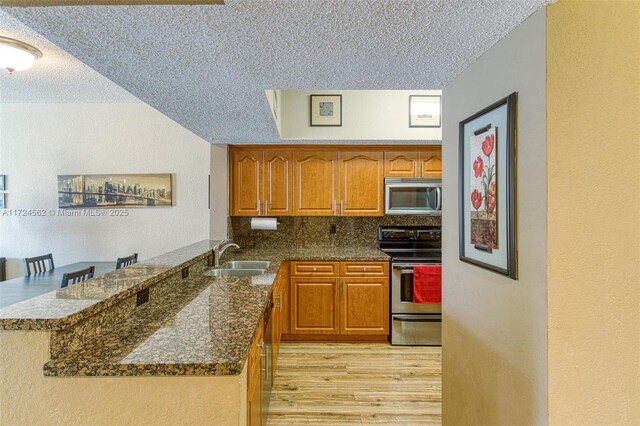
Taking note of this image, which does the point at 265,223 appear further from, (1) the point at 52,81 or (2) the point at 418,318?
(1) the point at 52,81

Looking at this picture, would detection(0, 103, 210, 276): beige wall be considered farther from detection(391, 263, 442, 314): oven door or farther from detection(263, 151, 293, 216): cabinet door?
detection(391, 263, 442, 314): oven door

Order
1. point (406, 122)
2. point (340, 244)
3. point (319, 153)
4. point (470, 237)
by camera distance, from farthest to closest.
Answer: point (340, 244) < point (319, 153) < point (406, 122) < point (470, 237)

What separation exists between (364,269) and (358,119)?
1.50 meters

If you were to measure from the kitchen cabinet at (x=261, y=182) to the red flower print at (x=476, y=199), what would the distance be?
2.50 metres

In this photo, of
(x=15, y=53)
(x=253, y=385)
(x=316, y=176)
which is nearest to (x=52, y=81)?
(x=15, y=53)

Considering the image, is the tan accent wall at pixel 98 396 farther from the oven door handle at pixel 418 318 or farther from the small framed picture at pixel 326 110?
the small framed picture at pixel 326 110

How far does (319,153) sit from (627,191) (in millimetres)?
2909

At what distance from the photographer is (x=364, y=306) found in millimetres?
3443

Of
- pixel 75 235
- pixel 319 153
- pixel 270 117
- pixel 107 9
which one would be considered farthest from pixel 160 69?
pixel 75 235

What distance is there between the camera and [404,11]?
1.11m

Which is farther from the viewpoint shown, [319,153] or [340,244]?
[340,244]

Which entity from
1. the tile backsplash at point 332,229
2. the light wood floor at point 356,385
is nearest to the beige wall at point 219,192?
the tile backsplash at point 332,229

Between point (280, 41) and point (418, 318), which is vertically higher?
point (280, 41)

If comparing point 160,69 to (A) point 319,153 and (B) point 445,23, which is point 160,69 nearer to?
(B) point 445,23
